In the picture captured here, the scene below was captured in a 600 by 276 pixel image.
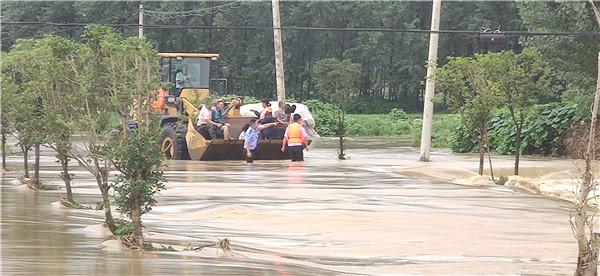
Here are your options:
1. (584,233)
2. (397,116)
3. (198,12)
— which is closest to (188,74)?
(584,233)

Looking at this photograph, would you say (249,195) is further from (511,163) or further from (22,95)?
(511,163)

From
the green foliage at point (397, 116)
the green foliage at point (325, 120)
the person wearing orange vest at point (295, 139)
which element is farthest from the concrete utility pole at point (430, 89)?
the green foliage at point (397, 116)

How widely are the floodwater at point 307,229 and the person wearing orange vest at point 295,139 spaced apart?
4217 mm

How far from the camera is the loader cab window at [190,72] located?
31875mm

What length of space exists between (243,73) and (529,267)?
74.1 m

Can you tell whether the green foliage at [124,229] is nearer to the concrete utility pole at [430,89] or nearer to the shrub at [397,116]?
the concrete utility pole at [430,89]

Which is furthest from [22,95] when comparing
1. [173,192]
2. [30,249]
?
[30,249]

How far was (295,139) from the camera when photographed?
27969mm

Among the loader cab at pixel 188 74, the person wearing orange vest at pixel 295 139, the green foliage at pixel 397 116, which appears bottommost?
the green foliage at pixel 397 116

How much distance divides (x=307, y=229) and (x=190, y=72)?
17547mm

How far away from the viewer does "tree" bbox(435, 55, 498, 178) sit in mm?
24156

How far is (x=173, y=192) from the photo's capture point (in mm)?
19500

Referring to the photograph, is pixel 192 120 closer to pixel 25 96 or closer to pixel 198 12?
pixel 25 96

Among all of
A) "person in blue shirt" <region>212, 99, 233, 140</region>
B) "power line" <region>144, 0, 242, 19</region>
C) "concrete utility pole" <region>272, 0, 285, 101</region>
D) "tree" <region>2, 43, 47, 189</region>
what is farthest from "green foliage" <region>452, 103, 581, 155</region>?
"power line" <region>144, 0, 242, 19</region>
